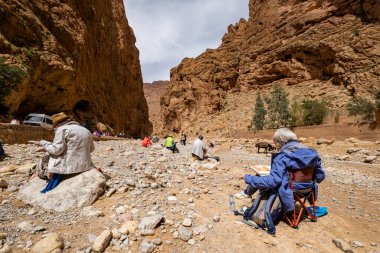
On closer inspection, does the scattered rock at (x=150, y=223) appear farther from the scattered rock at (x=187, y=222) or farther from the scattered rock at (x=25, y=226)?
the scattered rock at (x=25, y=226)

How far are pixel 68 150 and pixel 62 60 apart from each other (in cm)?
2148

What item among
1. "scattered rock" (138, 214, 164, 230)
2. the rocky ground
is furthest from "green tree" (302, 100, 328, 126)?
"scattered rock" (138, 214, 164, 230)

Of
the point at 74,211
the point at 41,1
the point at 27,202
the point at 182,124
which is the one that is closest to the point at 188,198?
the point at 74,211

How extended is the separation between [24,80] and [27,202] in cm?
1707

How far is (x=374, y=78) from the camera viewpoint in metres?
23.6

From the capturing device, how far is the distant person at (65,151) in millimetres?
3404

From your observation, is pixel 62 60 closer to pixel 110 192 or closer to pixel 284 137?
pixel 110 192

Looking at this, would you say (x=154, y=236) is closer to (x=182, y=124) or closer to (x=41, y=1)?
(x=41, y=1)

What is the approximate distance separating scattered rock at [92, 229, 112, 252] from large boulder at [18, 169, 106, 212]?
95 cm

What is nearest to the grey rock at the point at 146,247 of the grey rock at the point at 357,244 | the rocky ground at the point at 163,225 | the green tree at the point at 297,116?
the rocky ground at the point at 163,225

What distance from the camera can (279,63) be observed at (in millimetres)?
36531

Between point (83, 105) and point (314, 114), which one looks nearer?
point (314, 114)

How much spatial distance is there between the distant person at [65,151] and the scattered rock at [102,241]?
148cm

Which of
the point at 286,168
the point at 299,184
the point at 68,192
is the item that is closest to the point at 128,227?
the point at 68,192
